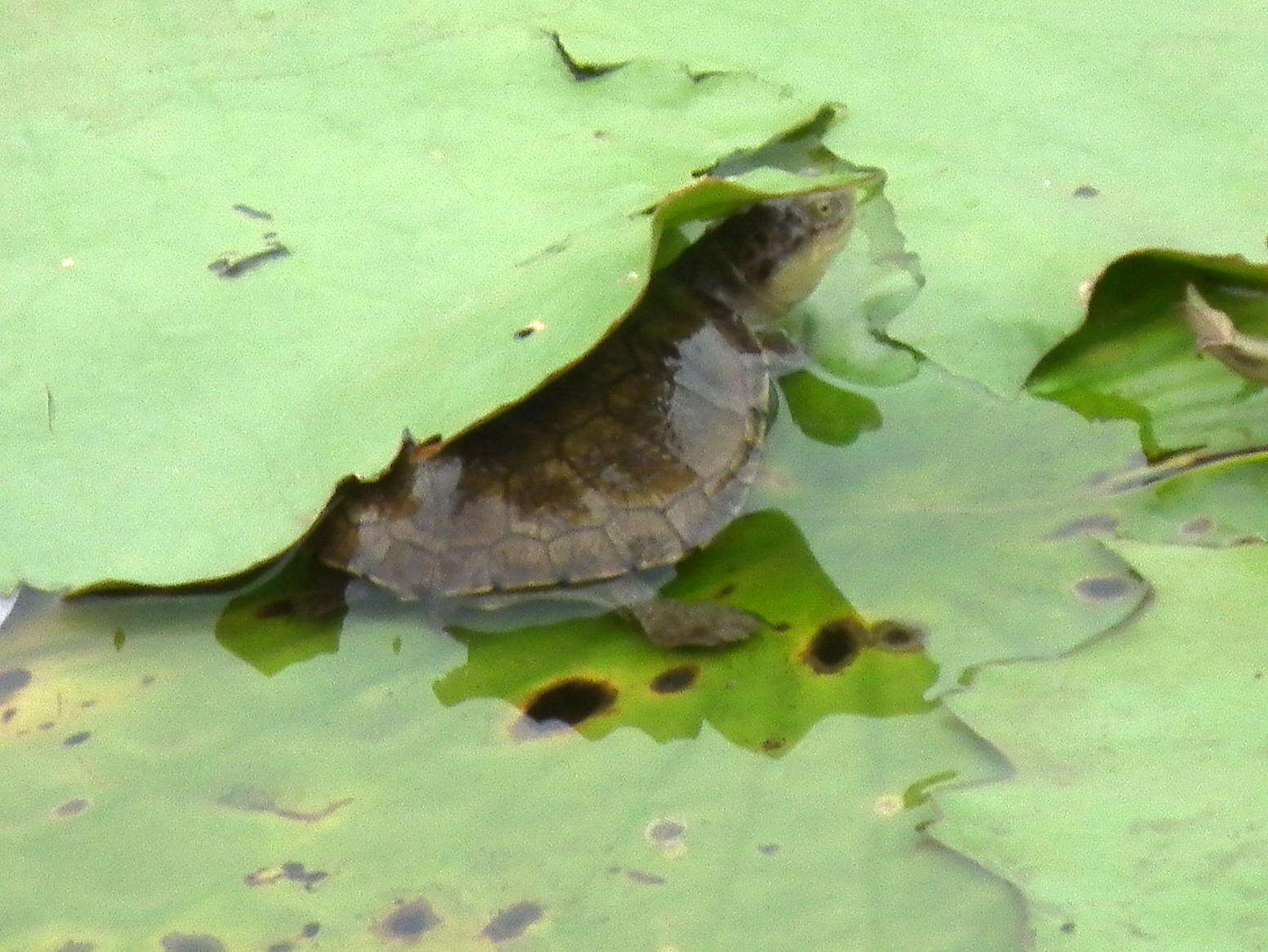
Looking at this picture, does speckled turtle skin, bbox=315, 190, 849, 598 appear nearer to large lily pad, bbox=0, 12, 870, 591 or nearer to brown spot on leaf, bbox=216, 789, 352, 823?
large lily pad, bbox=0, 12, 870, 591

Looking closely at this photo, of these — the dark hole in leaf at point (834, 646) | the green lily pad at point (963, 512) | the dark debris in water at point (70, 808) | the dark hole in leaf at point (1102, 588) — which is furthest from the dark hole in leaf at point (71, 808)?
the dark hole in leaf at point (1102, 588)

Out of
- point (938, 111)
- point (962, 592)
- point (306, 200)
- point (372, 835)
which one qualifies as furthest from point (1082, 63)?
point (372, 835)

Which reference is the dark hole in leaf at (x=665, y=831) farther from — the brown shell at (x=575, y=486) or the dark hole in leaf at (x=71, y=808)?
the dark hole in leaf at (x=71, y=808)

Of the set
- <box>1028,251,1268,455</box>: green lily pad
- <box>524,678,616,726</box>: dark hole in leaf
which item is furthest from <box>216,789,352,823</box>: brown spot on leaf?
<box>1028,251,1268,455</box>: green lily pad

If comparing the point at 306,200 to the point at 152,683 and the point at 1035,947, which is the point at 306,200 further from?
the point at 1035,947

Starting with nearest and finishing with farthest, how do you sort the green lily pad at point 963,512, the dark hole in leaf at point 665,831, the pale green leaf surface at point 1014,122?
the dark hole in leaf at point 665,831, the green lily pad at point 963,512, the pale green leaf surface at point 1014,122

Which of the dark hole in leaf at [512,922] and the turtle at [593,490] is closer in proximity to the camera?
the dark hole in leaf at [512,922]
